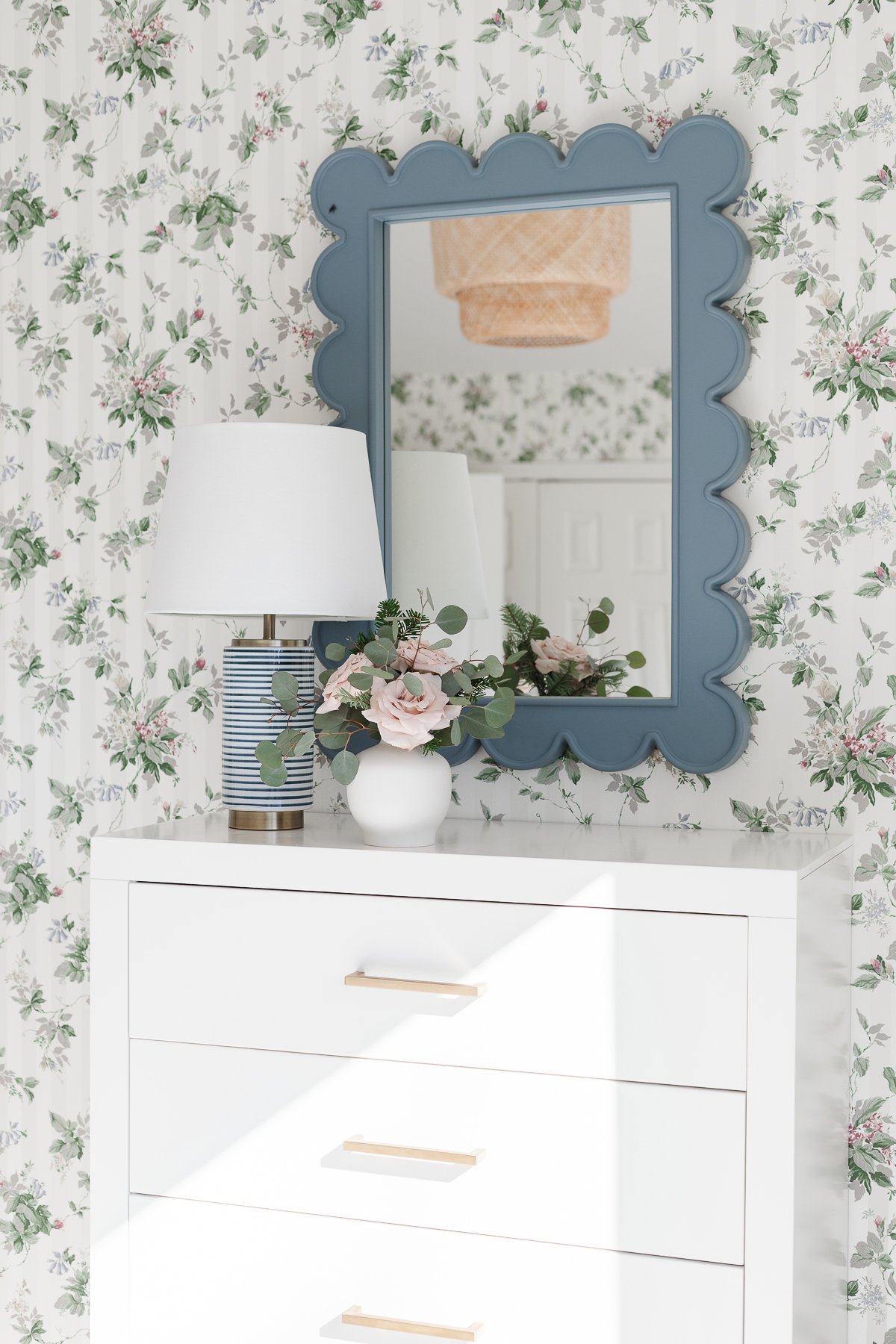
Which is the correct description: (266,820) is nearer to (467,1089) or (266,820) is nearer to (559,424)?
(467,1089)

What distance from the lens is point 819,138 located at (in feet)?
5.47

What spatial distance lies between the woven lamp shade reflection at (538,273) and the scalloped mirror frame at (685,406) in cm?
2

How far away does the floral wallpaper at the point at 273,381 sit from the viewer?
1653 mm

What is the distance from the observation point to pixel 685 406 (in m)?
1.68

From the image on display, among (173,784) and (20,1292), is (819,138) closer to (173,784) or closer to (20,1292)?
(173,784)

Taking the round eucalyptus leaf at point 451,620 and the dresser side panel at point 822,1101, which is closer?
the dresser side panel at point 822,1101

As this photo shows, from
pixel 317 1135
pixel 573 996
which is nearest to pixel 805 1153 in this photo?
pixel 573 996

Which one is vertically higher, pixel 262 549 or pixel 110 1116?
pixel 262 549

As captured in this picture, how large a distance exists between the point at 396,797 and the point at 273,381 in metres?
0.75

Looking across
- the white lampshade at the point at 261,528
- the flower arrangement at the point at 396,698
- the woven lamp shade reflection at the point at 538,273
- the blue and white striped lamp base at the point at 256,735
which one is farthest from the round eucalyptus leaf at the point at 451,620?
the woven lamp shade reflection at the point at 538,273

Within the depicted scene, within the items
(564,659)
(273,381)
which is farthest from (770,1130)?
(273,381)

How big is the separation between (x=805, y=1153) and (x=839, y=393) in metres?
0.91

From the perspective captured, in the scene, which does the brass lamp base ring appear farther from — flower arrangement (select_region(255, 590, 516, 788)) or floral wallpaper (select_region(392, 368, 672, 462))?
floral wallpaper (select_region(392, 368, 672, 462))

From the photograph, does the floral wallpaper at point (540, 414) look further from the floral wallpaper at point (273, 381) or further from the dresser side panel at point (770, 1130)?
the dresser side panel at point (770, 1130)
